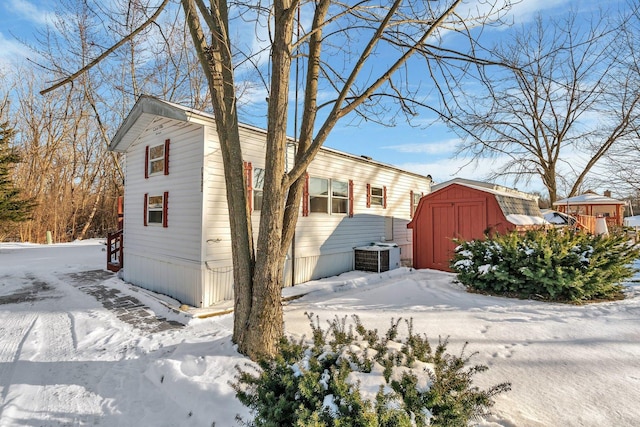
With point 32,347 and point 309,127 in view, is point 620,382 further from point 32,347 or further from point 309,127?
point 32,347

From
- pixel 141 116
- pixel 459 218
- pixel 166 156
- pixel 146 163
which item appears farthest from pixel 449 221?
pixel 141 116

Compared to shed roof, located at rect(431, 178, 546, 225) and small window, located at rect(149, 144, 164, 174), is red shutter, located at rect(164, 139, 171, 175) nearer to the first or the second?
small window, located at rect(149, 144, 164, 174)

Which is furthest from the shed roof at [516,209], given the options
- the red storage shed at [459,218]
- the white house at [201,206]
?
the white house at [201,206]

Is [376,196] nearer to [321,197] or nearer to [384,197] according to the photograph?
[384,197]

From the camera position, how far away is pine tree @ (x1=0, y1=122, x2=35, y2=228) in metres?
14.3

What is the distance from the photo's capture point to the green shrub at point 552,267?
5.46 m

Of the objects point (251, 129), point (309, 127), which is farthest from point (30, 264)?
point (309, 127)

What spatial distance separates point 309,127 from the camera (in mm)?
3816

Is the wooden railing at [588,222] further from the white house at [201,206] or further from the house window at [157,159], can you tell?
the house window at [157,159]

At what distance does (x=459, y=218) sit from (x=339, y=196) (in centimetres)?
335

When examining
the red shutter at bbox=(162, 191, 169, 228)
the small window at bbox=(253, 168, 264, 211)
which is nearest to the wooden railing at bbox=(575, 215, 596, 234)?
the small window at bbox=(253, 168, 264, 211)

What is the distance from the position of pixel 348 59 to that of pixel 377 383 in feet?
14.4

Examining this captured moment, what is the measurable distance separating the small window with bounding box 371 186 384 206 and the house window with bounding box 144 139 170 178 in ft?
20.6

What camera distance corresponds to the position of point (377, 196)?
10906mm
